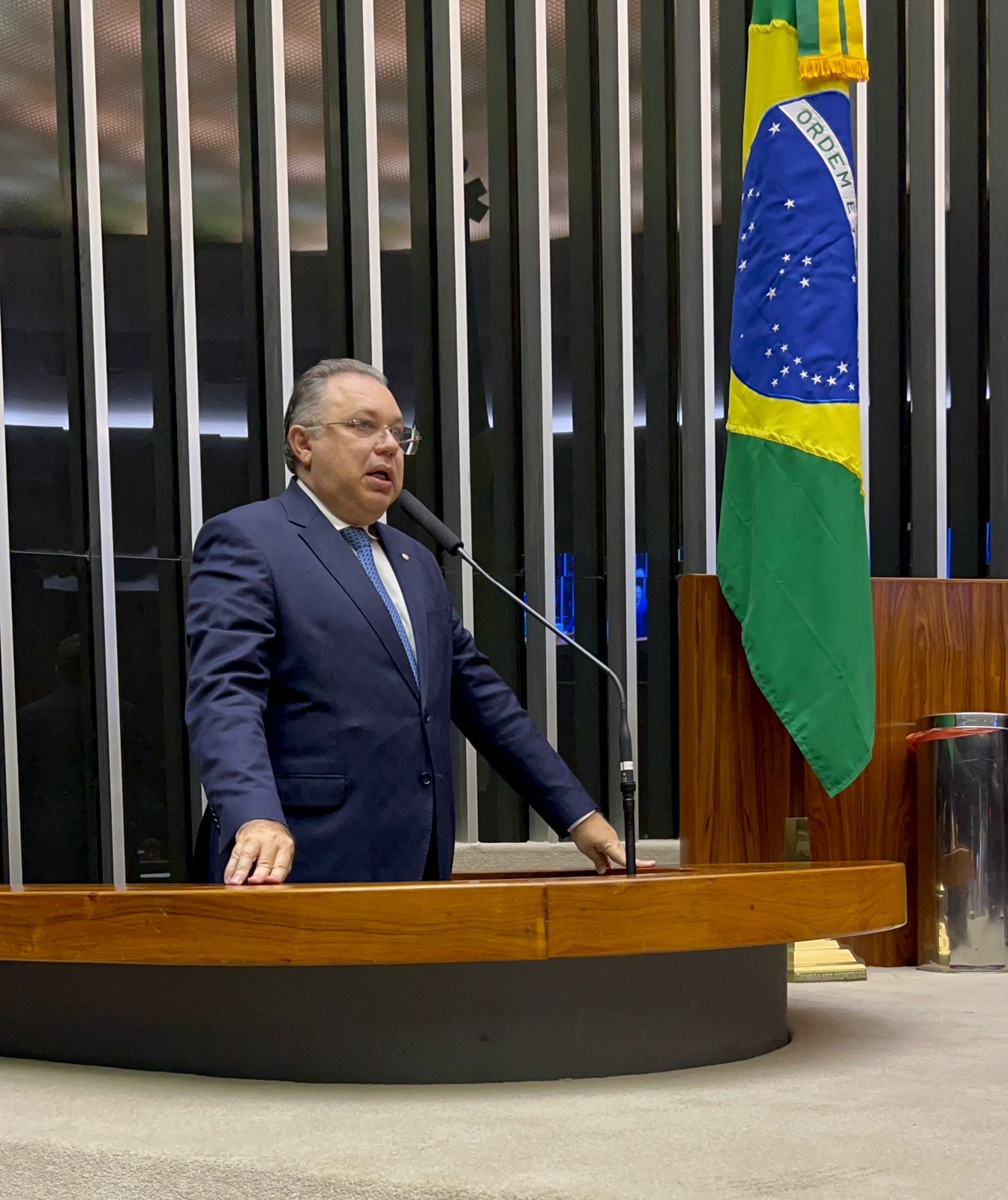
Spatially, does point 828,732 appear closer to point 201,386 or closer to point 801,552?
point 801,552

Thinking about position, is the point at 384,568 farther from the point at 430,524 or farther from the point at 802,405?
the point at 802,405

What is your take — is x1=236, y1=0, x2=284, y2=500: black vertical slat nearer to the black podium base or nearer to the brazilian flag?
the brazilian flag

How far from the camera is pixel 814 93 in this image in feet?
11.0

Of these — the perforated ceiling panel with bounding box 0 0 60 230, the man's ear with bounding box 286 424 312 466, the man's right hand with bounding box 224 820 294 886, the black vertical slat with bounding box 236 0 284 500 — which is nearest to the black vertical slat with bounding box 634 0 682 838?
the black vertical slat with bounding box 236 0 284 500

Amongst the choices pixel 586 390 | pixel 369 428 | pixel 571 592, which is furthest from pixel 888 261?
pixel 369 428

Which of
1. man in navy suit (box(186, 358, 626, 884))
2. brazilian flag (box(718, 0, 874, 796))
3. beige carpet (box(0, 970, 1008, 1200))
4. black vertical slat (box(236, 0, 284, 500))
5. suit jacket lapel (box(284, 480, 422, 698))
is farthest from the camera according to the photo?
black vertical slat (box(236, 0, 284, 500))

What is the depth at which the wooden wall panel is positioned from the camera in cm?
342

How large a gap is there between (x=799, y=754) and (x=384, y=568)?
4.59 feet

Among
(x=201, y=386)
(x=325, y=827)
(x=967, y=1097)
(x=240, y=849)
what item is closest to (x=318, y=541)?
(x=325, y=827)

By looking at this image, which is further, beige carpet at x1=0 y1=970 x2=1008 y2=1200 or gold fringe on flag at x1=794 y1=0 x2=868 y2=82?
gold fringe on flag at x1=794 y1=0 x2=868 y2=82

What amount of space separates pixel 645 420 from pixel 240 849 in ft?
9.43

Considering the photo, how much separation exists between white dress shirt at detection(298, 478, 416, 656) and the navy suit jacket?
0.02 meters

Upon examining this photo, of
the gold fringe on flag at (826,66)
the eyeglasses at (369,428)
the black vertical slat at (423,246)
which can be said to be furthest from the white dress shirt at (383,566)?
the black vertical slat at (423,246)

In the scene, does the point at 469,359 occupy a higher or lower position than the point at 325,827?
higher
